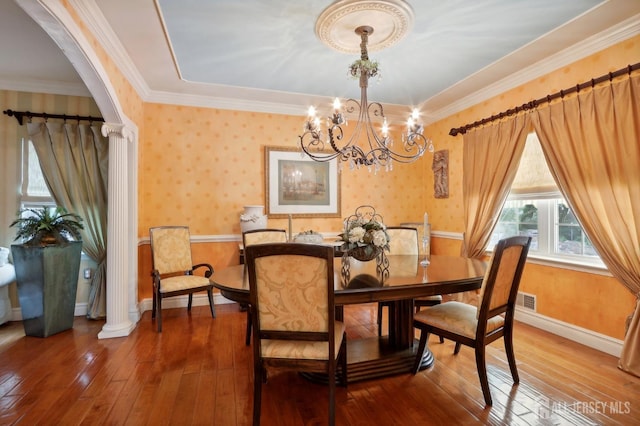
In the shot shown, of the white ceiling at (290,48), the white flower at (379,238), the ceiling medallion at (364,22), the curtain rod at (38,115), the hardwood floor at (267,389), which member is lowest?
the hardwood floor at (267,389)

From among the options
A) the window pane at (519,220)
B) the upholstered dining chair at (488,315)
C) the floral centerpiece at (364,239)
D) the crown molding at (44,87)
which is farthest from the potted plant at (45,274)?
the window pane at (519,220)

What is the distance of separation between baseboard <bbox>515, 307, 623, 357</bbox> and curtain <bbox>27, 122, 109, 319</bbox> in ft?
14.9

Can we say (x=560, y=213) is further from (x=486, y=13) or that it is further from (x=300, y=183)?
(x=300, y=183)

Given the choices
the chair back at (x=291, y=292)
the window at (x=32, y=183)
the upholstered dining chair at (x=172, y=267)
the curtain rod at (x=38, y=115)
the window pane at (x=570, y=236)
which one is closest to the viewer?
the chair back at (x=291, y=292)

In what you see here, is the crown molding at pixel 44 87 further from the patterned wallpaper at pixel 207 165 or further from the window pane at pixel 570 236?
the window pane at pixel 570 236

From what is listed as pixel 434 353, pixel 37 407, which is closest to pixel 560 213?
pixel 434 353

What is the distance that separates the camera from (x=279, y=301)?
163 centimetres

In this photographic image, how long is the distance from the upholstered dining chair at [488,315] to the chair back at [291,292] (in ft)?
2.91

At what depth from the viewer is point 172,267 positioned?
11.7ft

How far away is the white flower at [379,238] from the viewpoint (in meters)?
2.28

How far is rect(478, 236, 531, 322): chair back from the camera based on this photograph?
188 cm

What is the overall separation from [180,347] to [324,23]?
114 inches

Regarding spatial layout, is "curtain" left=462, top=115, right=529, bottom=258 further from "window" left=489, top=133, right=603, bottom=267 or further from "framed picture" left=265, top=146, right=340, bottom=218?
"framed picture" left=265, top=146, right=340, bottom=218

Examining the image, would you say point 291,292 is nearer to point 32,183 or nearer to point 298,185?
point 298,185
